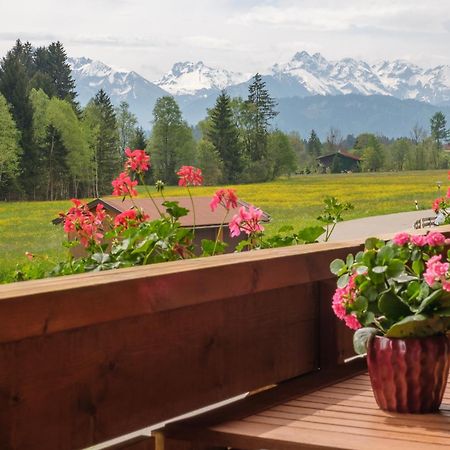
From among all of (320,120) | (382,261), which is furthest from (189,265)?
(320,120)

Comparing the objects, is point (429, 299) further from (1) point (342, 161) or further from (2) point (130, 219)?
(1) point (342, 161)

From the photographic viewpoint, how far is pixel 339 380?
160 centimetres

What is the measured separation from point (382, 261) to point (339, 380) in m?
0.24

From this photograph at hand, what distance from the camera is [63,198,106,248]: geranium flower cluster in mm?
2370

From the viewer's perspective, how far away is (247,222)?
7.69 feet

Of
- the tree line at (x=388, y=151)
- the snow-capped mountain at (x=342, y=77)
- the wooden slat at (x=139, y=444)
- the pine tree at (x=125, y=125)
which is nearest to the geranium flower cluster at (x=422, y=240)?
the wooden slat at (x=139, y=444)

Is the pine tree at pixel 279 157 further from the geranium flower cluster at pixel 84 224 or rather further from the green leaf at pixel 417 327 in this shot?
the green leaf at pixel 417 327

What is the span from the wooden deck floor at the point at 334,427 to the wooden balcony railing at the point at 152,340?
0.33 ft

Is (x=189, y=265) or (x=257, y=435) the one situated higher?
(x=189, y=265)

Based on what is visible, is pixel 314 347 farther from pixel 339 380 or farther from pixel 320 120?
pixel 320 120

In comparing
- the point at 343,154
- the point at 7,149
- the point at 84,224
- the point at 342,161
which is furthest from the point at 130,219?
the point at 343,154

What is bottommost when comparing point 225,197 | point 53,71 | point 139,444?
point 139,444

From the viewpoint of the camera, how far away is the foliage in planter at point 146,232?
1.92 meters

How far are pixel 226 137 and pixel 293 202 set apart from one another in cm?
115
